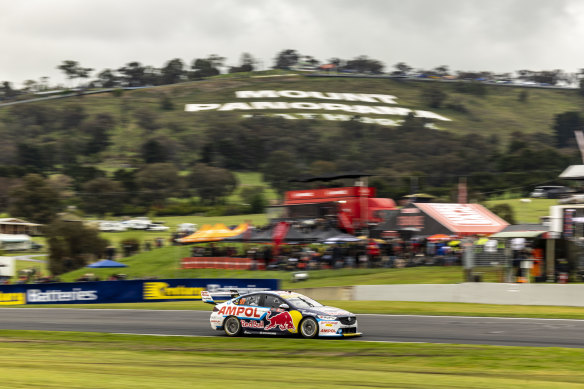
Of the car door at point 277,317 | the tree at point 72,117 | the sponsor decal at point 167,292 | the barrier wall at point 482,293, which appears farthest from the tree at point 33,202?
the tree at point 72,117

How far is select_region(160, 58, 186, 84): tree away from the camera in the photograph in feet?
601

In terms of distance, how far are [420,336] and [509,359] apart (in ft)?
13.7

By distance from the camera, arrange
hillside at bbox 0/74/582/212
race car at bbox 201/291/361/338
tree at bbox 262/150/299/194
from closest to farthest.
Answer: race car at bbox 201/291/361/338, tree at bbox 262/150/299/194, hillside at bbox 0/74/582/212

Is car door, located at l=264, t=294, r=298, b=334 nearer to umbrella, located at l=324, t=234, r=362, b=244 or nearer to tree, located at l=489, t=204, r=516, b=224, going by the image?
umbrella, located at l=324, t=234, r=362, b=244

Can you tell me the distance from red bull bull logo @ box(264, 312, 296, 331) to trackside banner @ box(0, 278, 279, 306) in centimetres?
1483

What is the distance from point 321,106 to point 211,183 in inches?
2406

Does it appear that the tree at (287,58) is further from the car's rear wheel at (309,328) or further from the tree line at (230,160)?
the car's rear wheel at (309,328)

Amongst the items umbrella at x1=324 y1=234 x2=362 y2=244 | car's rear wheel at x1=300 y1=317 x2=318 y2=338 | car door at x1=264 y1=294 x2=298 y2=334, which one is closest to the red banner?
umbrella at x1=324 y1=234 x2=362 y2=244

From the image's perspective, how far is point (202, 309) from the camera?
27.7 m

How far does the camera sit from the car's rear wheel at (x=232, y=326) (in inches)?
715

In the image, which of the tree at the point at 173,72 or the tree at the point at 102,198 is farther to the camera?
the tree at the point at 173,72

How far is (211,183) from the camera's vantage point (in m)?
84.6

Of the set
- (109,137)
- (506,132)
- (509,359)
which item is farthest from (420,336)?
(506,132)

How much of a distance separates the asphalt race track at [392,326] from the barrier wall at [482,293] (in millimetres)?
4744
